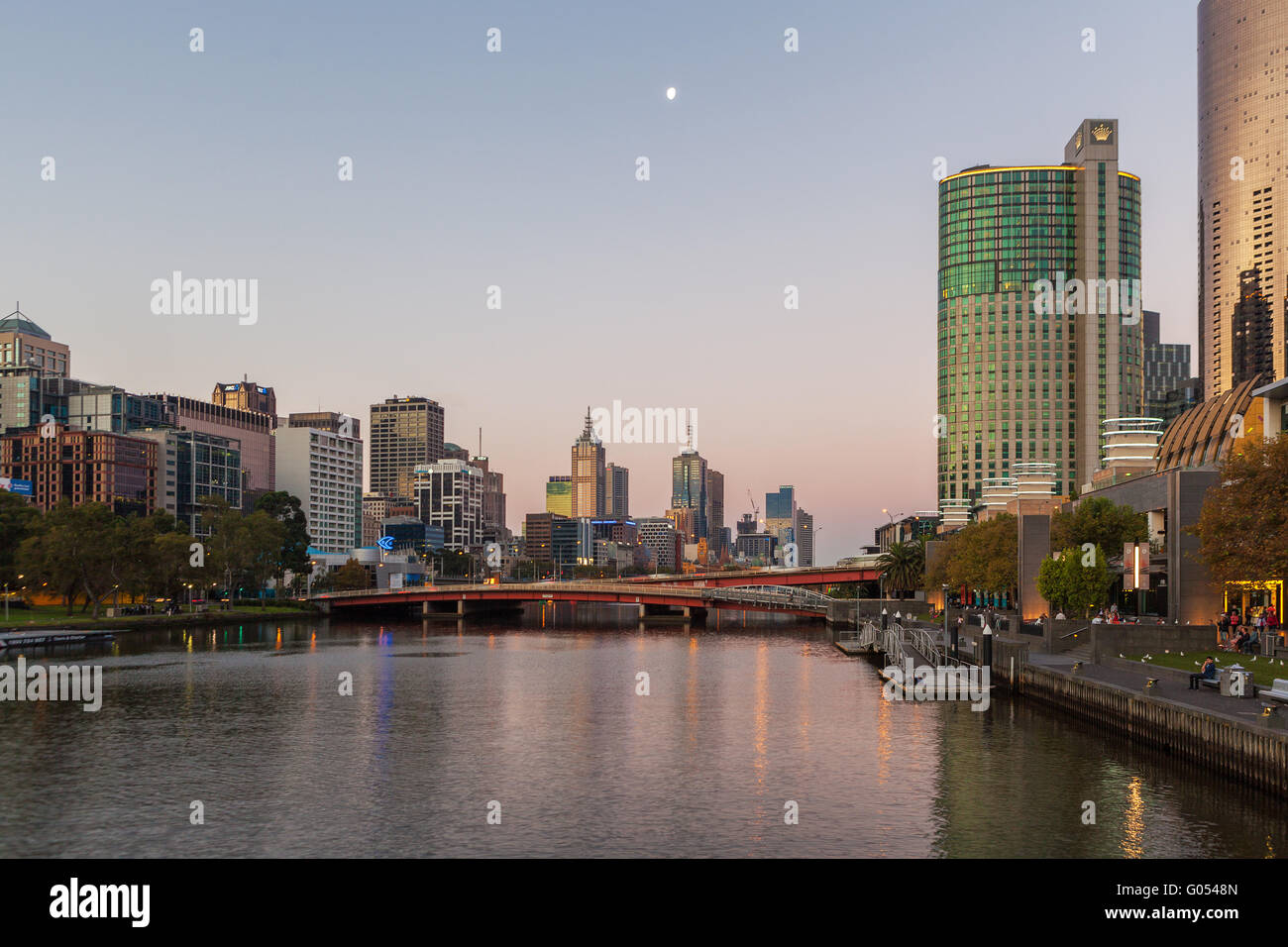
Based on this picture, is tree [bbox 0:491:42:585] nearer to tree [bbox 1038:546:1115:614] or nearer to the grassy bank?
tree [bbox 1038:546:1115:614]

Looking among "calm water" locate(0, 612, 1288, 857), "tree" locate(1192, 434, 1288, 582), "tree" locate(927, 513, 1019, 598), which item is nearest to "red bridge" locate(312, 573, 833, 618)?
"tree" locate(927, 513, 1019, 598)

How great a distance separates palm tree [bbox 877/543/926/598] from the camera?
176m

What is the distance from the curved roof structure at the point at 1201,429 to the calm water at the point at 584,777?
103m

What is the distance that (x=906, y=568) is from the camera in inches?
6973

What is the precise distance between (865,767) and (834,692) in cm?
2866

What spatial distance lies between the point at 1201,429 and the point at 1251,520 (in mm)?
126643

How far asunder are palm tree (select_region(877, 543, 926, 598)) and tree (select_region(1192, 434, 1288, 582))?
115m

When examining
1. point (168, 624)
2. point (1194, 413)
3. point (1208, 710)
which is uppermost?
point (1194, 413)

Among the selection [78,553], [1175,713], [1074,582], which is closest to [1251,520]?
[1175,713]

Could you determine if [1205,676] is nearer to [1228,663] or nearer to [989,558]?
[1228,663]
